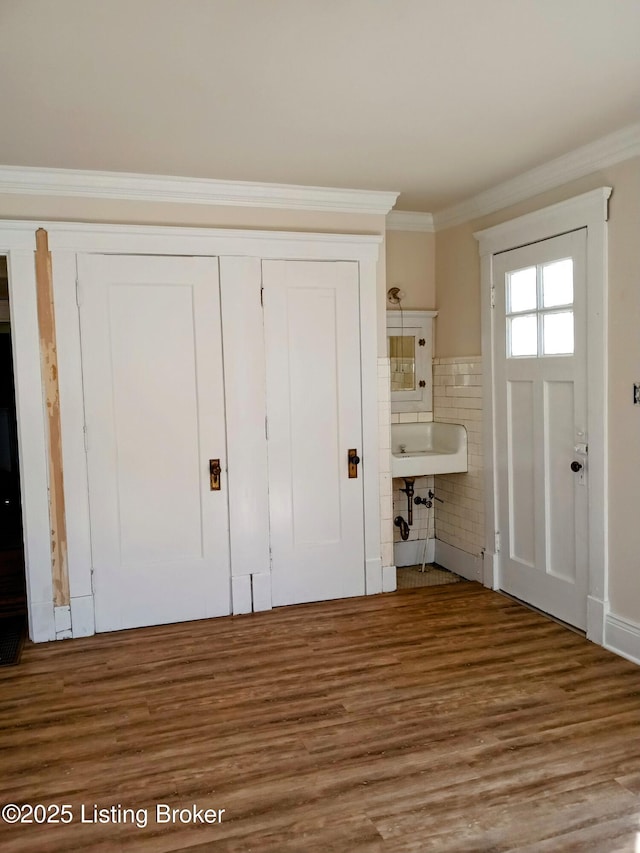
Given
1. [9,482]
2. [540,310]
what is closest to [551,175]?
[540,310]

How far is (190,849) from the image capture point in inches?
85.0

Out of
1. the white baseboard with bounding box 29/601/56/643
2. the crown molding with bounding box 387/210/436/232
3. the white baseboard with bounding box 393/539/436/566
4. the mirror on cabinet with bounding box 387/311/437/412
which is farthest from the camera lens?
the white baseboard with bounding box 393/539/436/566

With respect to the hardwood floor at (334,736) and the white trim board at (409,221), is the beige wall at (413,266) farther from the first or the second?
the hardwood floor at (334,736)

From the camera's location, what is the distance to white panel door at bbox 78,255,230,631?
393 cm

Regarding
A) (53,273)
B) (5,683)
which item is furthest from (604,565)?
(53,273)

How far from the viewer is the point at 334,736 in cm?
279

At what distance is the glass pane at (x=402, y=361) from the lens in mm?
5098

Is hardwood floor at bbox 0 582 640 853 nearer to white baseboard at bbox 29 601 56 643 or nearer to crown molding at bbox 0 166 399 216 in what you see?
white baseboard at bbox 29 601 56 643

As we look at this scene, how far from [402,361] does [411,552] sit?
1476 millimetres

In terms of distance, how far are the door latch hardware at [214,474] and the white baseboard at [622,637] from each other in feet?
7.58

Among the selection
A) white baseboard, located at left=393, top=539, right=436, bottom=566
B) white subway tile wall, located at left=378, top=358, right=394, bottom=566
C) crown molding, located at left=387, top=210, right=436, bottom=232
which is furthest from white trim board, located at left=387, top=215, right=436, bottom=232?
white baseboard, located at left=393, top=539, right=436, bottom=566

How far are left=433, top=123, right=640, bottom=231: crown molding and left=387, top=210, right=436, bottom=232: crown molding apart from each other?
89mm

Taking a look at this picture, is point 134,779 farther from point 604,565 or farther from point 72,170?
point 72,170

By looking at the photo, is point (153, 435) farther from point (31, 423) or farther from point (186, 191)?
point (186, 191)
